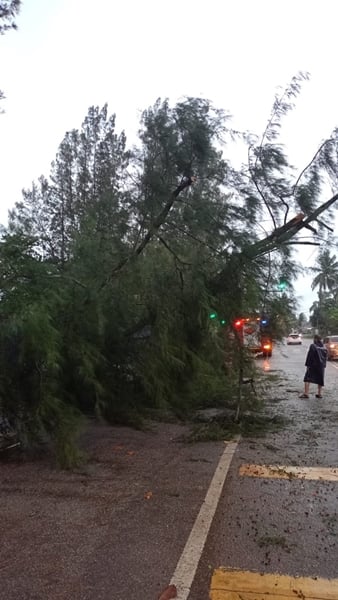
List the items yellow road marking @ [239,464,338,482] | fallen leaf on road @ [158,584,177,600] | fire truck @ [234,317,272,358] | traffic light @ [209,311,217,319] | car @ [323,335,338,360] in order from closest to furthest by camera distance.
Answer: fallen leaf on road @ [158,584,177,600] < yellow road marking @ [239,464,338,482] < traffic light @ [209,311,217,319] < fire truck @ [234,317,272,358] < car @ [323,335,338,360]

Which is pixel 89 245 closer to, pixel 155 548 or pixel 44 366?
pixel 44 366

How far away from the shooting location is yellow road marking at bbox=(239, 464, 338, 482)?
6.03m

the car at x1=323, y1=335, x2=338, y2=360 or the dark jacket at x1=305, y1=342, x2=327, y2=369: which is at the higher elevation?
the dark jacket at x1=305, y1=342, x2=327, y2=369

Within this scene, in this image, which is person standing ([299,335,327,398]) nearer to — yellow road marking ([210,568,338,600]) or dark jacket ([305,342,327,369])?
dark jacket ([305,342,327,369])

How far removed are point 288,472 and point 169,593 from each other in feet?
10.5

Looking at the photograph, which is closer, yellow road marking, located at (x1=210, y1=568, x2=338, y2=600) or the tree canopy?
yellow road marking, located at (x1=210, y1=568, x2=338, y2=600)

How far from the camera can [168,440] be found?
8102 mm

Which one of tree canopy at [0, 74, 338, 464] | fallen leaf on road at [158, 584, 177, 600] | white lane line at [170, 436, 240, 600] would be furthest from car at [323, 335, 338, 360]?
fallen leaf on road at [158, 584, 177, 600]

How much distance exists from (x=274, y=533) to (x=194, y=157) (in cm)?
630

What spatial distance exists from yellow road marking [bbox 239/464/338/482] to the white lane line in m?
0.30

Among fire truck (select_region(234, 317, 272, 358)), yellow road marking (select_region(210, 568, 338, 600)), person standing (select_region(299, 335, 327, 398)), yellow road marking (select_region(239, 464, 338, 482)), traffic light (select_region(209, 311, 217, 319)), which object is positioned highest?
traffic light (select_region(209, 311, 217, 319))

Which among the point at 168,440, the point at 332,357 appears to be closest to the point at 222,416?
the point at 168,440

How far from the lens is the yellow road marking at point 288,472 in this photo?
6031 millimetres

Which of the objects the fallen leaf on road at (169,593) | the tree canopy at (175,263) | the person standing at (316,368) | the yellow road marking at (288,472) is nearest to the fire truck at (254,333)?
the tree canopy at (175,263)
